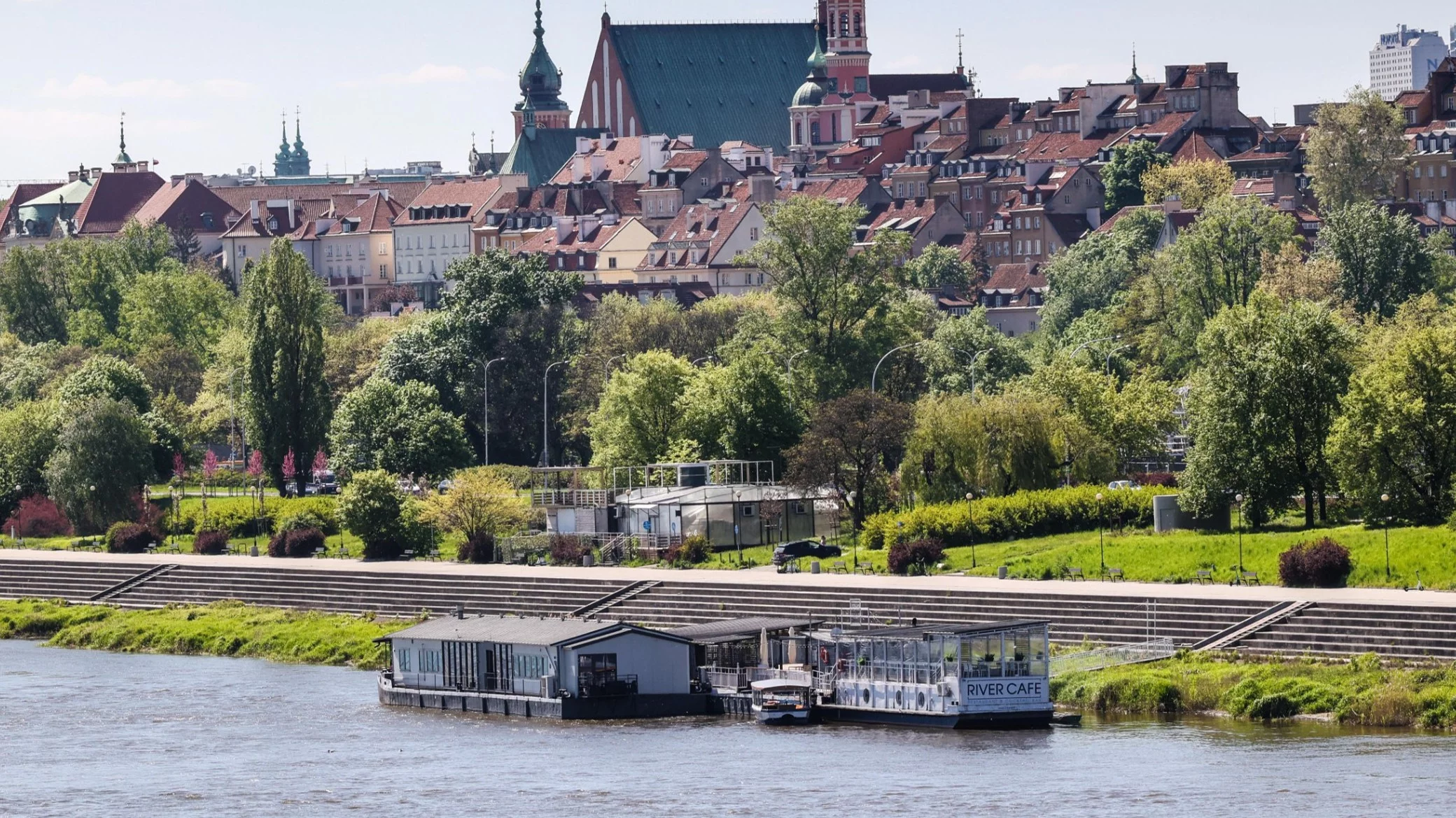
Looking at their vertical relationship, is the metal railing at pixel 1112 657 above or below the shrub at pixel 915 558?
below

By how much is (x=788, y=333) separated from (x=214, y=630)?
3188 cm

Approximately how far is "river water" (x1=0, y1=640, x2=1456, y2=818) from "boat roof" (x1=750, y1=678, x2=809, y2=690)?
50.2 inches

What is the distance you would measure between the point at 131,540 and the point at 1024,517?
119 feet

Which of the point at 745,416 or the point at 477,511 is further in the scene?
the point at 745,416

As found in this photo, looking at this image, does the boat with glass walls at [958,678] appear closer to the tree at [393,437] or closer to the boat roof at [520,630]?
the boat roof at [520,630]

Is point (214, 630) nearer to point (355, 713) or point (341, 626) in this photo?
point (341, 626)

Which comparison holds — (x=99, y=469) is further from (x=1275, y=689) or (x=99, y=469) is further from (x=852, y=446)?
(x=1275, y=689)

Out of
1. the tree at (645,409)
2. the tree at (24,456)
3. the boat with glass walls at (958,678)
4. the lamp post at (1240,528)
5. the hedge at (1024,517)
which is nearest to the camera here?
the boat with glass walls at (958,678)

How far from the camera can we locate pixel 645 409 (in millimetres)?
106750

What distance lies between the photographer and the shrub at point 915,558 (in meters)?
81.9

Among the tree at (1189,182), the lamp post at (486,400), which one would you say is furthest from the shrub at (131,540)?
the tree at (1189,182)

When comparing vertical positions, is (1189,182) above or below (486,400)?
above

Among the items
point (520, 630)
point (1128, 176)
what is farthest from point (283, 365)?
point (1128, 176)

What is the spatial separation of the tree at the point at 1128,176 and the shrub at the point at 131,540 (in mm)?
88728
